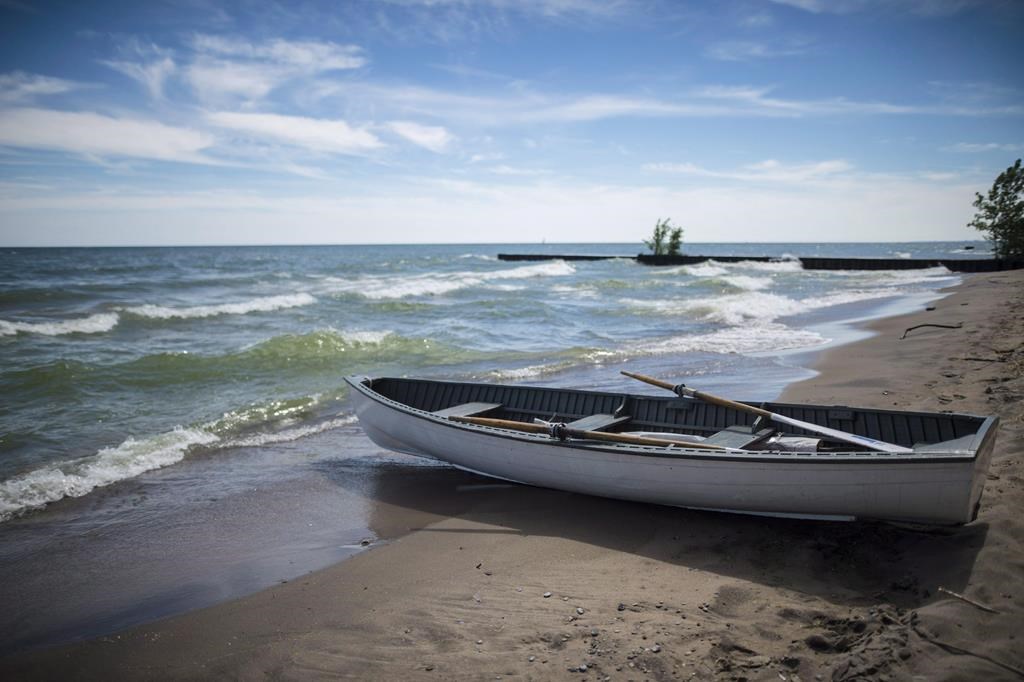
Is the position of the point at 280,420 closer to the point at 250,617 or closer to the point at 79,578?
the point at 79,578

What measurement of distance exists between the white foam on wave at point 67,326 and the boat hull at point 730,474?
19.0 m

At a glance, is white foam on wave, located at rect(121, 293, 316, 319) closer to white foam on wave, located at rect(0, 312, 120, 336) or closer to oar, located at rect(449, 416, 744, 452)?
white foam on wave, located at rect(0, 312, 120, 336)

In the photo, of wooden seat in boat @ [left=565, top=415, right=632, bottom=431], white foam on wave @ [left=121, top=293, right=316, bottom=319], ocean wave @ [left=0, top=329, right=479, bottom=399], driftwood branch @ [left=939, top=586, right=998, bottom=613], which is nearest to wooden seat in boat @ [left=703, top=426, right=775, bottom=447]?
wooden seat in boat @ [left=565, top=415, right=632, bottom=431]

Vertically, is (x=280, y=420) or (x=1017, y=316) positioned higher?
(x=1017, y=316)

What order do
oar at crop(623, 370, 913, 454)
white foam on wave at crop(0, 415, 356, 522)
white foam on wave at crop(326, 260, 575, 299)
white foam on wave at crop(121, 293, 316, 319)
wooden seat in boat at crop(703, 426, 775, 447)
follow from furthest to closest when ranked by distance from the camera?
white foam on wave at crop(326, 260, 575, 299) → white foam on wave at crop(121, 293, 316, 319) → white foam on wave at crop(0, 415, 356, 522) → wooden seat in boat at crop(703, 426, 775, 447) → oar at crop(623, 370, 913, 454)

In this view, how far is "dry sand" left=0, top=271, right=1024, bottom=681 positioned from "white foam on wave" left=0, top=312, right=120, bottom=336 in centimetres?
1988

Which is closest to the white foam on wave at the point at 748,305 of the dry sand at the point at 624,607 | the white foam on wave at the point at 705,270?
the white foam on wave at the point at 705,270

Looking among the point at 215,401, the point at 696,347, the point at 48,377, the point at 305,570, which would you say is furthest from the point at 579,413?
the point at 48,377

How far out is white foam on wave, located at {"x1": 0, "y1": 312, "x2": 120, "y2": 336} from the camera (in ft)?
70.1

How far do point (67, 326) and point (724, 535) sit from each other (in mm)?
24177

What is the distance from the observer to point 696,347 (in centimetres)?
1862

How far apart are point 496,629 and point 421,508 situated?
3.12 metres

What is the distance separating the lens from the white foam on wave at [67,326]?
70.1 ft

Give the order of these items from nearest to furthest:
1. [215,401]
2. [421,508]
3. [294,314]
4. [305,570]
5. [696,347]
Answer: [305,570]
[421,508]
[215,401]
[696,347]
[294,314]
